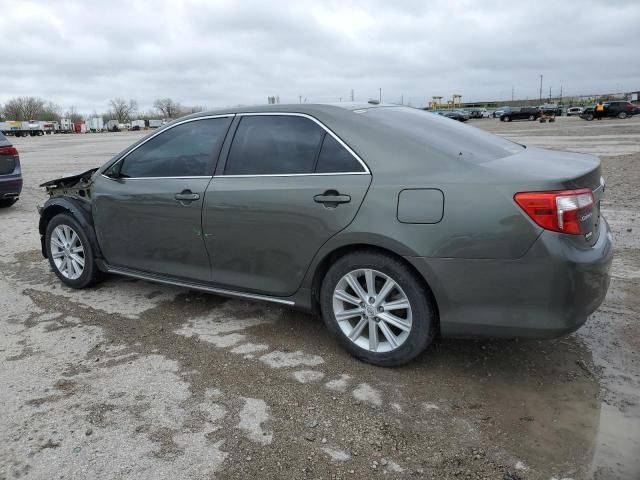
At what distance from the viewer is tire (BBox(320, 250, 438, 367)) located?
316 cm

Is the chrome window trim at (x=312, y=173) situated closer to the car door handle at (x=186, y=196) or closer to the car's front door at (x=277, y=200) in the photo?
the car's front door at (x=277, y=200)

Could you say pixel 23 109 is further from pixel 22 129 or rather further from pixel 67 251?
pixel 67 251

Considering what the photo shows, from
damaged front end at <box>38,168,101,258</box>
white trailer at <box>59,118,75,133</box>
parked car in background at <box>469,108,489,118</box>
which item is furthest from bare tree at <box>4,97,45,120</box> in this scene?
damaged front end at <box>38,168,101,258</box>

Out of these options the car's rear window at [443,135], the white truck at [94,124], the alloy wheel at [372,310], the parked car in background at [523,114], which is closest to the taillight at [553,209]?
the car's rear window at [443,135]

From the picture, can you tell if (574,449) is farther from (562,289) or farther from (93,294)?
(93,294)

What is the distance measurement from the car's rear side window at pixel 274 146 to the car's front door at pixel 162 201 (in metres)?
0.21

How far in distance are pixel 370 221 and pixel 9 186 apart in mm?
8276

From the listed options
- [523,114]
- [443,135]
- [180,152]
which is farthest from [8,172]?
[523,114]

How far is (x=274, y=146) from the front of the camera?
3754 millimetres

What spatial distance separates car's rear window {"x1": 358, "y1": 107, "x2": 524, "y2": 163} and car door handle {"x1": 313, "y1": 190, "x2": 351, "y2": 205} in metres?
0.54

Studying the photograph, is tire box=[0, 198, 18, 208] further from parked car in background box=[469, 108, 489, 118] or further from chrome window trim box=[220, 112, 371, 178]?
parked car in background box=[469, 108, 489, 118]

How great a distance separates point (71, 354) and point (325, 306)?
1816 millimetres

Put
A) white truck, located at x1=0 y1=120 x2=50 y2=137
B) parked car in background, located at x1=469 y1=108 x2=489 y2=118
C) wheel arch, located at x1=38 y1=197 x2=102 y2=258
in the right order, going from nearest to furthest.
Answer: wheel arch, located at x1=38 y1=197 x2=102 y2=258
parked car in background, located at x1=469 y1=108 x2=489 y2=118
white truck, located at x1=0 y1=120 x2=50 y2=137

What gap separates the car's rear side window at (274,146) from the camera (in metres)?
3.58
